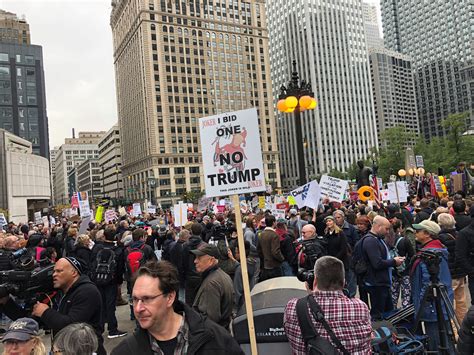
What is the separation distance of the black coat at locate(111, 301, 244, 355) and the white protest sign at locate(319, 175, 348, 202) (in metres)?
10.3

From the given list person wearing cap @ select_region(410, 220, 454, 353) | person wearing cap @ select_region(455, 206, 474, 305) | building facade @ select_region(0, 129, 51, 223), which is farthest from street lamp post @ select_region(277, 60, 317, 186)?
building facade @ select_region(0, 129, 51, 223)

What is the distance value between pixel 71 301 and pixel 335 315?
238cm

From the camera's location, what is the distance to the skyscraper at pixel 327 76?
5635 inches

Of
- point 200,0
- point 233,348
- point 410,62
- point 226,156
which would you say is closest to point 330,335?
point 233,348

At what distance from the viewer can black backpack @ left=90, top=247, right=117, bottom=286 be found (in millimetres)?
7363

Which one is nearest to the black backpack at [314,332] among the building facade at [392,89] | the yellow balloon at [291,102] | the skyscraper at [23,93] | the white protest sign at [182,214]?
the yellow balloon at [291,102]

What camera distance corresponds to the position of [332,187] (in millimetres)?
12758

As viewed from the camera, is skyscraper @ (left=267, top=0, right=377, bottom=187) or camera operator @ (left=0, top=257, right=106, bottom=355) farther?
skyscraper @ (left=267, top=0, right=377, bottom=187)

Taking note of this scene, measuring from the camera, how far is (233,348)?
2.58 metres

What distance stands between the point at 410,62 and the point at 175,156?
142 metres

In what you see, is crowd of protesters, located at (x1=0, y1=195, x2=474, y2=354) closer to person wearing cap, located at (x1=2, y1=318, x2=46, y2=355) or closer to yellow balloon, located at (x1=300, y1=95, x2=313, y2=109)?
person wearing cap, located at (x1=2, y1=318, x2=46, y2=355)

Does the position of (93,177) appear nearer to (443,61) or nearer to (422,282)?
(443,61)

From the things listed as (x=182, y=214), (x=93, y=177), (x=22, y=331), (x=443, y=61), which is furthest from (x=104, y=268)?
(x=443, y=61)

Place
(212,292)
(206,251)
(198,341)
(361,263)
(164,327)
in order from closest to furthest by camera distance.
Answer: (198,341) → (164,327) → (212,292) → (206,251) → (361,263)
